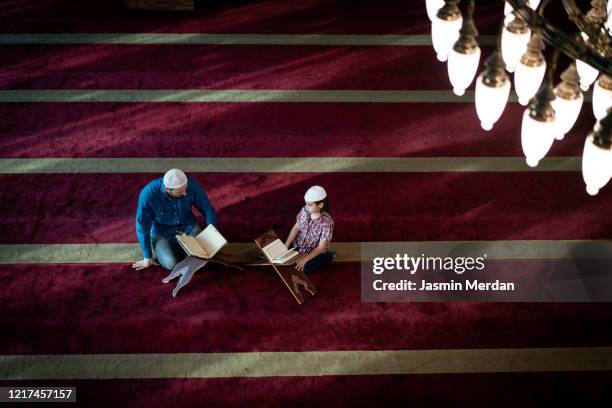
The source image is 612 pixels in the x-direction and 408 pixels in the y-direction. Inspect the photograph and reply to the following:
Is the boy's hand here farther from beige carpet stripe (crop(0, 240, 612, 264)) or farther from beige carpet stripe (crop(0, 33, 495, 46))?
beige carpet stripe (crop(0, 33, 495, 46))

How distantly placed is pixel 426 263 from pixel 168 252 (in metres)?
1.84

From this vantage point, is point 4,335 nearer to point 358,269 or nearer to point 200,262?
point 200,262

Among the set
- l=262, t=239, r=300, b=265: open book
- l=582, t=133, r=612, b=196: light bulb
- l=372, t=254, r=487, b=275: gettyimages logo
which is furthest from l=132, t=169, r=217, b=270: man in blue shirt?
l=582, t=133, r=612, b=196: light bulb

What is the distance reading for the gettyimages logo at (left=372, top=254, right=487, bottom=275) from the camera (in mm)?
4609

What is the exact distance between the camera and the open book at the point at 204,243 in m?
4.30

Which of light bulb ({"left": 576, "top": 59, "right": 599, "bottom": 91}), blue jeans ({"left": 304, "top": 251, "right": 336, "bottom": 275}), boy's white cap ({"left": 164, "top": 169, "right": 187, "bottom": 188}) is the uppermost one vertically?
light bulb ({"left": 576, "top": 59, "right": 599, "bottom": 91})

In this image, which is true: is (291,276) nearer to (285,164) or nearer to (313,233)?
(313,233)

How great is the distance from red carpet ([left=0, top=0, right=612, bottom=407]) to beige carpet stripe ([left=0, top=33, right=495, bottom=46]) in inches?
4.5

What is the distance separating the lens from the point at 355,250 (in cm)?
476

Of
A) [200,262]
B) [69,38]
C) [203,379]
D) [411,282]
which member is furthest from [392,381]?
[69,38]

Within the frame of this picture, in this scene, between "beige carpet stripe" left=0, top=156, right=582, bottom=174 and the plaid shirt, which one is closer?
the plaid shirt

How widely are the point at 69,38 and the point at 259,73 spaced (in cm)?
209

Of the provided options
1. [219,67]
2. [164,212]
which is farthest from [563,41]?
[219,67]

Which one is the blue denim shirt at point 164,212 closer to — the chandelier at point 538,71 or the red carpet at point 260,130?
the red carpet at point 260,130
